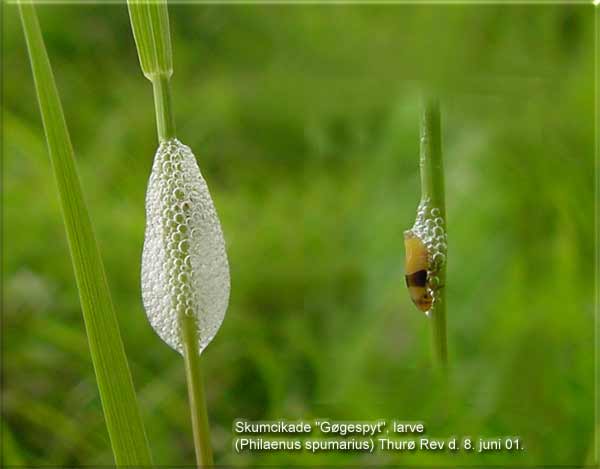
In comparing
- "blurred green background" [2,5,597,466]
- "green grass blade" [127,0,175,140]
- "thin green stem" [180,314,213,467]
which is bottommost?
"thin green stem" [180,314,213,467]

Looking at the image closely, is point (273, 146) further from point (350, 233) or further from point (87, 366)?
point (87, 366)

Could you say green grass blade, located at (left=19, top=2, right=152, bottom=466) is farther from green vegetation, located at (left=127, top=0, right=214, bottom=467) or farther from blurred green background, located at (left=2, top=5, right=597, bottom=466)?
blurred green background, located at (left=2, top=5, right=597, bottom=466)

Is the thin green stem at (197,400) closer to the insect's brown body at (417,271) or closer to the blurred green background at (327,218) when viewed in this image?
the insect's brown body at (417,271)

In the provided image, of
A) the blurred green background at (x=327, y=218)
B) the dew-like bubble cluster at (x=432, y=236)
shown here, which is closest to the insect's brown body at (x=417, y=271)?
the dew-like bubble cluster at (x=432, y=236)

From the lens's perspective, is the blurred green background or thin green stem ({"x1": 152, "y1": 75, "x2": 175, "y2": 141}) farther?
the blurred green background

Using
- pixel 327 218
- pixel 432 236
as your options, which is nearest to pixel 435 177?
pixel 432 236

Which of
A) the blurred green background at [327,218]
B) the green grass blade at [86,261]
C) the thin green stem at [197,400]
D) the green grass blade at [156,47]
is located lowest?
the thin green stem at [197,400]

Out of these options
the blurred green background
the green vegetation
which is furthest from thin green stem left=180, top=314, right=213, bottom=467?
the blurred green background
